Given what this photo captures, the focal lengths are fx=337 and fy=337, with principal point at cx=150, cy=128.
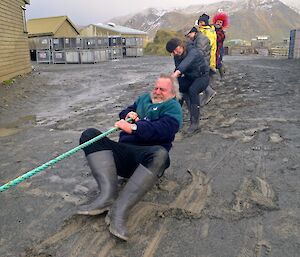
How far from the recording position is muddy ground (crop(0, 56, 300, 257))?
9.28 feet

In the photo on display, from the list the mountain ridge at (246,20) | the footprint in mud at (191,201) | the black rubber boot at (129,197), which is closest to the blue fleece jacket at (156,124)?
the black rubber boot at (129,197)

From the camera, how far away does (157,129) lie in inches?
132

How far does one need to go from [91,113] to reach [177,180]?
4845mm

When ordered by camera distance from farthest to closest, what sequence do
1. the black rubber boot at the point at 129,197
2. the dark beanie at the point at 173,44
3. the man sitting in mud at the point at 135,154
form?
the dark beanie at the point at 173,44 → the man sitting in mud at the point at 135,154 → the black rubber boot at the point at 129,197

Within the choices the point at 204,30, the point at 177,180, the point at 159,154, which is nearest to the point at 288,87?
the point at 204,30

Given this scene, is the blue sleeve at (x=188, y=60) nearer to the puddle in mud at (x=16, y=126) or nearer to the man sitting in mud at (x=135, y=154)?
the man sitting in mud at (x=135, y=154)

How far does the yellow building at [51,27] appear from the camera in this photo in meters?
36.2

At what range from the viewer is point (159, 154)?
10.4 feet

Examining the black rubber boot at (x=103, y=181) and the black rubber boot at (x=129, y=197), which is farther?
the black rubber boot at (x=103, y=181)

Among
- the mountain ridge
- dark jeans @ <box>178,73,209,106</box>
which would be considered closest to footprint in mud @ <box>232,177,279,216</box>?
dark jeans @ <box>178,73,209,106</box>

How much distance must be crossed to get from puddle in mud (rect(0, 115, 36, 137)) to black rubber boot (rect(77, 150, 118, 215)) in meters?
4.11

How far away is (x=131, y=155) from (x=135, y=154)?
0.23 ft

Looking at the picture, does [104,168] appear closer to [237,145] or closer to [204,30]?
[237,145]

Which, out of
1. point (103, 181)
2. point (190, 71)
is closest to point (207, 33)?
point (190, 71)
